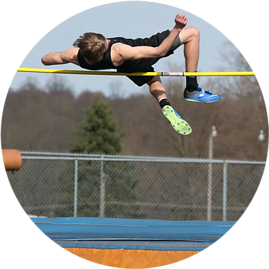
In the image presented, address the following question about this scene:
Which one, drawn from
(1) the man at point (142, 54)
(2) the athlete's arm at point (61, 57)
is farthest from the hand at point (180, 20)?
(2) the athlete's arm at point (61, 57)

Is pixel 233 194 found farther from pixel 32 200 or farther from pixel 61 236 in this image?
pixel 61 236

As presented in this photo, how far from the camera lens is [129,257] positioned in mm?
4602

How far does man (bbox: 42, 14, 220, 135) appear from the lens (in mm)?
4418

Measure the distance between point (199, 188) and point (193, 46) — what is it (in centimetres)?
551

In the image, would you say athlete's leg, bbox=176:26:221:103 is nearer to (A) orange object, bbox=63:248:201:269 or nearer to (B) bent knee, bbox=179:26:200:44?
(B) bent knee, bbox=179:26:200:44

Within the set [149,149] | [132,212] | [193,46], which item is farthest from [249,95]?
[193,46]

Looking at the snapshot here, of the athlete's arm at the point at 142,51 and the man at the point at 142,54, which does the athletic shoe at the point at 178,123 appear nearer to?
the man at the point at 142,54

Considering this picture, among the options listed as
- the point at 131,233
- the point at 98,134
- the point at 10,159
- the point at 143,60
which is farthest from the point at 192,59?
the point at 98,134

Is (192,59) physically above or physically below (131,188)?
above

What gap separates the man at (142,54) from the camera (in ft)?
14.5

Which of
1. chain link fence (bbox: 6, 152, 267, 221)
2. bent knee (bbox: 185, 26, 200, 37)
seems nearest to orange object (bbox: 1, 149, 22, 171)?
bent knee (bbox: 185, 26, 200, 37)

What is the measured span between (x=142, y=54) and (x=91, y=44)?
453 millimetres

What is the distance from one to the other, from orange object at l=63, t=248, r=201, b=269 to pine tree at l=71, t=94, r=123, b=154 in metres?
8.17

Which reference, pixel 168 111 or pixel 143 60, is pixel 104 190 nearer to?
pixel 168 111
